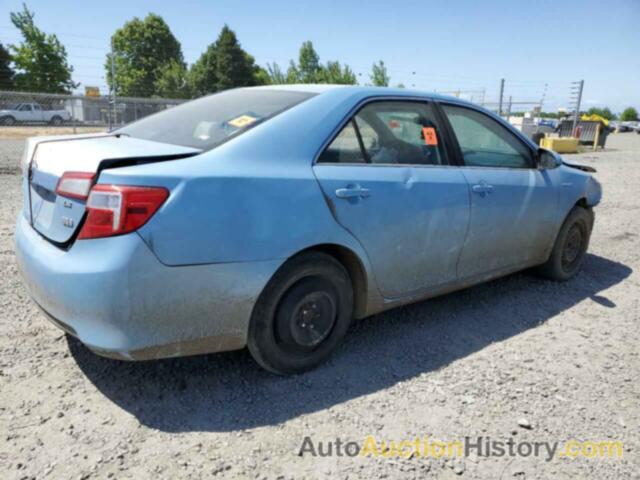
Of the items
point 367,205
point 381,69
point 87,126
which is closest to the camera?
point 367,205

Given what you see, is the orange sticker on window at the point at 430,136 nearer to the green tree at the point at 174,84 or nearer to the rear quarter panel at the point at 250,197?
the rear quarter panel at the point at 250,197

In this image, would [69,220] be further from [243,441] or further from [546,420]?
[546,420]

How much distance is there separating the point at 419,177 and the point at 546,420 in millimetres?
1547

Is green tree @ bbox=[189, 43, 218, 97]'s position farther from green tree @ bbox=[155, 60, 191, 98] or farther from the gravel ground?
the gravel ground

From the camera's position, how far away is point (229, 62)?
59.2 m

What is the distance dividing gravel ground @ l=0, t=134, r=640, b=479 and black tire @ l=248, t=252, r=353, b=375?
0.47 ft

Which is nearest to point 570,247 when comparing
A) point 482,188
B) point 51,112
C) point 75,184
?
point 482,188

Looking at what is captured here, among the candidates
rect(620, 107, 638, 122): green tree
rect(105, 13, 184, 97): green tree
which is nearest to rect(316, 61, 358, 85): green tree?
rect(105, 13, 184, 97): green tree

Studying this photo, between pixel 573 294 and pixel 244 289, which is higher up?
pixel 244 289

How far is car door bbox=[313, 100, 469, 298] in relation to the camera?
9.23 ft

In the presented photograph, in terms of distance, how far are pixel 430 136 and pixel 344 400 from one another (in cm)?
184

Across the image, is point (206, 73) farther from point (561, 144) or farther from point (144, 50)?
point (561, 144)

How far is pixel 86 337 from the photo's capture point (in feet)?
7.47

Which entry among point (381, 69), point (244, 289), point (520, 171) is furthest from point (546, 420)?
point (381, 69)
